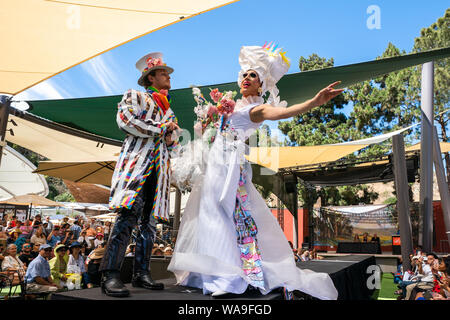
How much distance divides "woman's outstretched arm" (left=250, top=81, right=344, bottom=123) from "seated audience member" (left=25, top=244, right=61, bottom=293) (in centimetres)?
411

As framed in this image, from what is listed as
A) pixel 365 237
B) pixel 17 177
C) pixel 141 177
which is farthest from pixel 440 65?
pixel 17 177

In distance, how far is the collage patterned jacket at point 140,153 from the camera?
195cm

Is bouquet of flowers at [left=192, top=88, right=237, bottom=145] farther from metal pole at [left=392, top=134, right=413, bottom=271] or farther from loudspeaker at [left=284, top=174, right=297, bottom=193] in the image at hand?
loudspeaker at [left=284, top=174, right=297, bottom=193]

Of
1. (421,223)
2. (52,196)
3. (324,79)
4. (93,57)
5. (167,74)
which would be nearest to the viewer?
(167,74)

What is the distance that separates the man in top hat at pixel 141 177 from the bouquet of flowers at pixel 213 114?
29 cm

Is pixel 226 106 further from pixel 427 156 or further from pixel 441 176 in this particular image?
pixel 441 176

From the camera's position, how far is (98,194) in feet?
83.1

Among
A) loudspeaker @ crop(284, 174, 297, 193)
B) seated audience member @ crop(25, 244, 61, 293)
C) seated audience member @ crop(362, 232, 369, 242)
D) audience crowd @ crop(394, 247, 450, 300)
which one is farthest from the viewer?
seated audience member @ crop(362, 232, 369, 242)

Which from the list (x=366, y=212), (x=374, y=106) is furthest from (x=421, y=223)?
(x=374, y=106)

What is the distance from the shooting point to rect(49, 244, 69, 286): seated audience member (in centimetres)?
512

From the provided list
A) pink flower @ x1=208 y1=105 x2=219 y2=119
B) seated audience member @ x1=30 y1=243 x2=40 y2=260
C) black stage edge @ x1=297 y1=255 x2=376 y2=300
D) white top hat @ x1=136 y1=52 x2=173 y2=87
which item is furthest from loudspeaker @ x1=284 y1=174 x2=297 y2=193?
white top hat @ x1=136 y1=52 x2=173 y2=87
